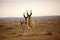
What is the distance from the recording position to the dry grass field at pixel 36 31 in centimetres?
273

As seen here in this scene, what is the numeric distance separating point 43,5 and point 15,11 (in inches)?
18.5

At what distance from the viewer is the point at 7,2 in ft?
9.01

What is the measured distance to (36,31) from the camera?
108 inches

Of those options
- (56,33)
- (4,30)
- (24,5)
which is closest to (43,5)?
(24,5)

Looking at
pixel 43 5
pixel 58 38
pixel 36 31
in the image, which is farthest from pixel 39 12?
pixel 58 38

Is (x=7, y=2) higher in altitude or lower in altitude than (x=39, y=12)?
higher

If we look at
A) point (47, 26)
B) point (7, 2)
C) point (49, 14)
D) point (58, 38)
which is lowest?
point (58, 38)

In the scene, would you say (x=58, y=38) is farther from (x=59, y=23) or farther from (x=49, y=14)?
(x=49, y=14)

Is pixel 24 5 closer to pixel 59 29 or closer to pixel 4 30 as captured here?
pixel 4 30

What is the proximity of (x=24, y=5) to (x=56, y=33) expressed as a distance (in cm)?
69

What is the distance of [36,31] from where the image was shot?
2746mm

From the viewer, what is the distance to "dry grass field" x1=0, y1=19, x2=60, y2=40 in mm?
2730

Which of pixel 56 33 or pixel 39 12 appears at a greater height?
pixel 39 12

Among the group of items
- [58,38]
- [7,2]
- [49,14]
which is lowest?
[58,38]
